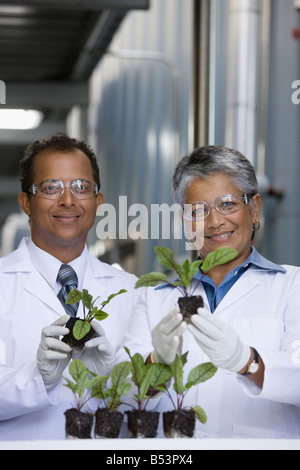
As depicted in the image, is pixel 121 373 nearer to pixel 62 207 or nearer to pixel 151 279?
pixel 151 279

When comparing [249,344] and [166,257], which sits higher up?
[166,257]

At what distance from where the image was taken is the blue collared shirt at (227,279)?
1830 mm

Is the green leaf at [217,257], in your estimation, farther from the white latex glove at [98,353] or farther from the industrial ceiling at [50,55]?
the industrial ceiling at [50,55]

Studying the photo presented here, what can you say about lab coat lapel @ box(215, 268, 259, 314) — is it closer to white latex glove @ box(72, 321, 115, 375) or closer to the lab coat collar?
the lab coat collar

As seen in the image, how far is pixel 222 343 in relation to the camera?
1.46m

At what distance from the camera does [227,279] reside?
72.5 inches

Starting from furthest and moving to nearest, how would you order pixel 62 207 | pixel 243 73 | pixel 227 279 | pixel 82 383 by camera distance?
1. pixel 243 73
2. pixel 62 207
3. pixel 227 279
4. pixel 82 383

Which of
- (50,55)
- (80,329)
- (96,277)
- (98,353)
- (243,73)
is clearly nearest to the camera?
(80,329)

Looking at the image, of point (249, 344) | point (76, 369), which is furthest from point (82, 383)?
point (249, 344)

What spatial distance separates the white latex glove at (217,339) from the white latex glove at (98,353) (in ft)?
0.83

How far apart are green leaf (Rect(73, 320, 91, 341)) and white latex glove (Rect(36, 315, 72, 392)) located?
0.02 meters

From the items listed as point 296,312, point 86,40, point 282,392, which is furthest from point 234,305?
point 86,40

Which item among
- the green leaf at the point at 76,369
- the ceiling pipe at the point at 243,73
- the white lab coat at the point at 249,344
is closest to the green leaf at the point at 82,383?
Answer: the green leaf at the point at 76,369

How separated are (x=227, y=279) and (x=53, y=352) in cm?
48
